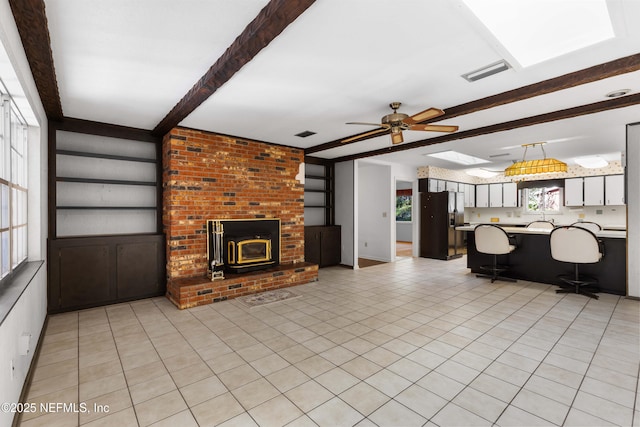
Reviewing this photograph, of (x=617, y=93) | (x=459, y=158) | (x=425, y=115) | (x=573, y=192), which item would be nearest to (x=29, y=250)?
(x=425, y=115)

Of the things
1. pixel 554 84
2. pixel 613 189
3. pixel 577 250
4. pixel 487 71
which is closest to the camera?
pixel 487 71

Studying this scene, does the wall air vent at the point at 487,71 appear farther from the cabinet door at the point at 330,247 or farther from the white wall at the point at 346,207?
the cabinet door at the point at 330,247

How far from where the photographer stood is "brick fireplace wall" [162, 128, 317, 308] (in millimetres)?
4090

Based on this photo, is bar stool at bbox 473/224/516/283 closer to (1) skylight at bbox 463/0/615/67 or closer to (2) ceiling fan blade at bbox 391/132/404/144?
(2) ceiling fan blade at bbox 391/132/404/144

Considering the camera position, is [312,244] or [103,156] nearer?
[103,156]

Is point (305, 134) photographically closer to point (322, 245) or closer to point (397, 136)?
point (397, 136)

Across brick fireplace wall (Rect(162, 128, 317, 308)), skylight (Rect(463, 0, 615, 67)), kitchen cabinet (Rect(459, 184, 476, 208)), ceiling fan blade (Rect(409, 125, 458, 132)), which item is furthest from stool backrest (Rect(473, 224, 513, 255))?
kitchen cabinet (Rect(459, 184, 476, 208))

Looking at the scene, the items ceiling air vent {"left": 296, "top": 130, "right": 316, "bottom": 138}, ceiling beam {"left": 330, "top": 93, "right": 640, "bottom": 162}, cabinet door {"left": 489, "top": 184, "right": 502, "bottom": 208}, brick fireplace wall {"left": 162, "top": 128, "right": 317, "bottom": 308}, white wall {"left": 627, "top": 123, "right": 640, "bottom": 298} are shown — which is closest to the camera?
ceiling beam {"left": 330, "top": 93, "right": 640, "bottom": 162}

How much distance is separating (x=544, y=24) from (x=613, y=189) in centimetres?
726

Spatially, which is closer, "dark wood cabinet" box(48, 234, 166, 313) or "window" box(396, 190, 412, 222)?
"dark wood cabinet" box(48, 234, 166, 313)

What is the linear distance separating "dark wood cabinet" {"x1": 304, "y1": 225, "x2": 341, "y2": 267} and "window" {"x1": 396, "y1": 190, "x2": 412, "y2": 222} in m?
4.83

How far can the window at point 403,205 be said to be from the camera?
34.9 ft

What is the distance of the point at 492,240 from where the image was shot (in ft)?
16.2

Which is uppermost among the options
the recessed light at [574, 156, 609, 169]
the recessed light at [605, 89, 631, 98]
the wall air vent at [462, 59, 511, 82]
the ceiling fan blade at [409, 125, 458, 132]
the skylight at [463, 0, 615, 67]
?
the skylight at [463, 0, 615, 67]
